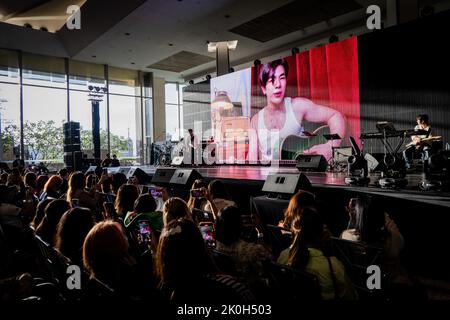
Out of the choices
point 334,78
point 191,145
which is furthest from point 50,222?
point 334,78

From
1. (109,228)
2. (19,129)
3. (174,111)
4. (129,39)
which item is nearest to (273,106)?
(129,39)

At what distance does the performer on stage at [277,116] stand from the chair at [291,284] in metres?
7.90

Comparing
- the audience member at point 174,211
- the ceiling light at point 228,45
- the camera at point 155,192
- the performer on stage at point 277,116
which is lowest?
the camera at point 155,192

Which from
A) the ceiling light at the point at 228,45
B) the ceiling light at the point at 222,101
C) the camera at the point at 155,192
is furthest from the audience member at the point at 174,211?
the ceiling light at the point at 222,101

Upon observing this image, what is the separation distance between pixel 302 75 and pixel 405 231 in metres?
7.12

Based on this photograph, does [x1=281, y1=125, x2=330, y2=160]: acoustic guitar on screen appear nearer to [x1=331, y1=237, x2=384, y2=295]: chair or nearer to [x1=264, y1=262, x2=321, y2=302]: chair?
[x1=331, y1=237, x2=384, y2=295]: chair

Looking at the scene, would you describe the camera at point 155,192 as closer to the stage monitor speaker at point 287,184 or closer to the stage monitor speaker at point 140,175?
the stage monitor speaker at point 287,184

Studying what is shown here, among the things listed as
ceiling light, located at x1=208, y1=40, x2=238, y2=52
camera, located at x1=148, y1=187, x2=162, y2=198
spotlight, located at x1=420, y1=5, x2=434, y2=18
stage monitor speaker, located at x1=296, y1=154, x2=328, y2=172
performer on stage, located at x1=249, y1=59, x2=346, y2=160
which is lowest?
camera, located at x1=148, y1=187, x2=162, y2=198

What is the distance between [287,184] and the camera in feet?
12.0

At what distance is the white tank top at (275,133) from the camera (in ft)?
32.6

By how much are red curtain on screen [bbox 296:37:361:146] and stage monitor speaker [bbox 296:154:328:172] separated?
6.47 ft

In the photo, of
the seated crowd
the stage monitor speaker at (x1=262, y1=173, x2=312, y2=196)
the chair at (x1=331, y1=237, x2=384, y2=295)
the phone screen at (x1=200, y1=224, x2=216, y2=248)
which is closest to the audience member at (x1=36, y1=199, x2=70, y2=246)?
the seated crowd

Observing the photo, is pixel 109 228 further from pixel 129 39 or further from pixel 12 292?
pixel 129 39

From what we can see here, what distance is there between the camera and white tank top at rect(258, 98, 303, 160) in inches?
391
